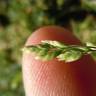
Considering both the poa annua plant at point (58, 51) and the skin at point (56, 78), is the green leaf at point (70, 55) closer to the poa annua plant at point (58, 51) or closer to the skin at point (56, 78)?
the poa annua plant at point (58, 51)

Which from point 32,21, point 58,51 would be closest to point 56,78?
point 58,51

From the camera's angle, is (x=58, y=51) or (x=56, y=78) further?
(x=56, y=78)

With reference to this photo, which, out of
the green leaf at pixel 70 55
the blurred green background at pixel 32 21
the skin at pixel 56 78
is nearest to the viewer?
the green leaf at pixel 70 55

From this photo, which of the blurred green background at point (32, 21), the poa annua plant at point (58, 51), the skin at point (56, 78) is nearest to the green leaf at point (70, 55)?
the poa annua plant at point (58, 51)

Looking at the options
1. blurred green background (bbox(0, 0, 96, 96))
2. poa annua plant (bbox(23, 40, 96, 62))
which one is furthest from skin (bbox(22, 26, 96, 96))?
blurred green background (bbox(0, 0, 96, 96))

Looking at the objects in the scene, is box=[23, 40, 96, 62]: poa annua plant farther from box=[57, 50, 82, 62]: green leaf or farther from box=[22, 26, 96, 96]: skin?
box=[22, 26, 96, 96]: skin

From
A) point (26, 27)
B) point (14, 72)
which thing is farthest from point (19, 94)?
point (26, 27)

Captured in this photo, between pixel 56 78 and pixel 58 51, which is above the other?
pixel 58 51

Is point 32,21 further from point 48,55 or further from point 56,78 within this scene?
point 48,55
